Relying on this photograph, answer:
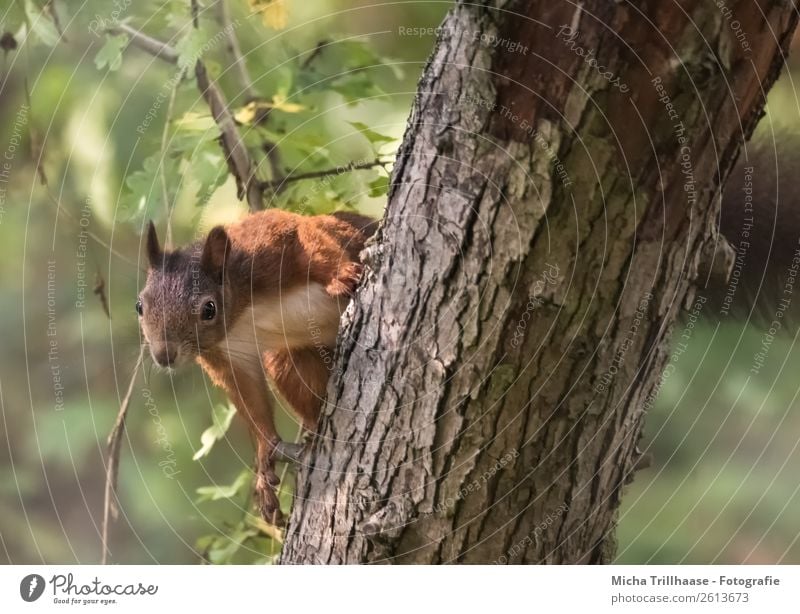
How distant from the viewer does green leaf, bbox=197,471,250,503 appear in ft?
4.62

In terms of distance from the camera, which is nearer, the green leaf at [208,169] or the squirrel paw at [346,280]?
the squirrel paw at [346,280]

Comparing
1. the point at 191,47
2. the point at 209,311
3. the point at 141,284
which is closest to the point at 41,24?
the point at 191,47

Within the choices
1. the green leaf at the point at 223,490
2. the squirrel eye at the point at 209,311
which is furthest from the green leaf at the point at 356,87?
the green leaf at the point at 223,490

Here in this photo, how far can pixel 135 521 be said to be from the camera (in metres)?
1.39

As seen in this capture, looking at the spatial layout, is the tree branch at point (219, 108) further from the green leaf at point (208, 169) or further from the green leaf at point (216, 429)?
the green leaf at point (216, 429)

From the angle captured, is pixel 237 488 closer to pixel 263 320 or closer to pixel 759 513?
pixel 263 320

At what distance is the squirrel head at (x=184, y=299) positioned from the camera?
44.5 inches

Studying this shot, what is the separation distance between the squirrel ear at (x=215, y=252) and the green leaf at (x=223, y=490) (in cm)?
41

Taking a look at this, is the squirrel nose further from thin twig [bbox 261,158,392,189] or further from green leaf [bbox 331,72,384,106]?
green leaf [bbox 331,72,384,106]

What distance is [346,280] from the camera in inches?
45.8

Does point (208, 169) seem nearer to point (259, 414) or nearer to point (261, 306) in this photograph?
point (261, 306)

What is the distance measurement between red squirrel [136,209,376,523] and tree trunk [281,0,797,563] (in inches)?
6.3

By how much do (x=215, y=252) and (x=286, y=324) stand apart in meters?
0.15

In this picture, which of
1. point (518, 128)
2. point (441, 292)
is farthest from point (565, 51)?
point (441, 292)
